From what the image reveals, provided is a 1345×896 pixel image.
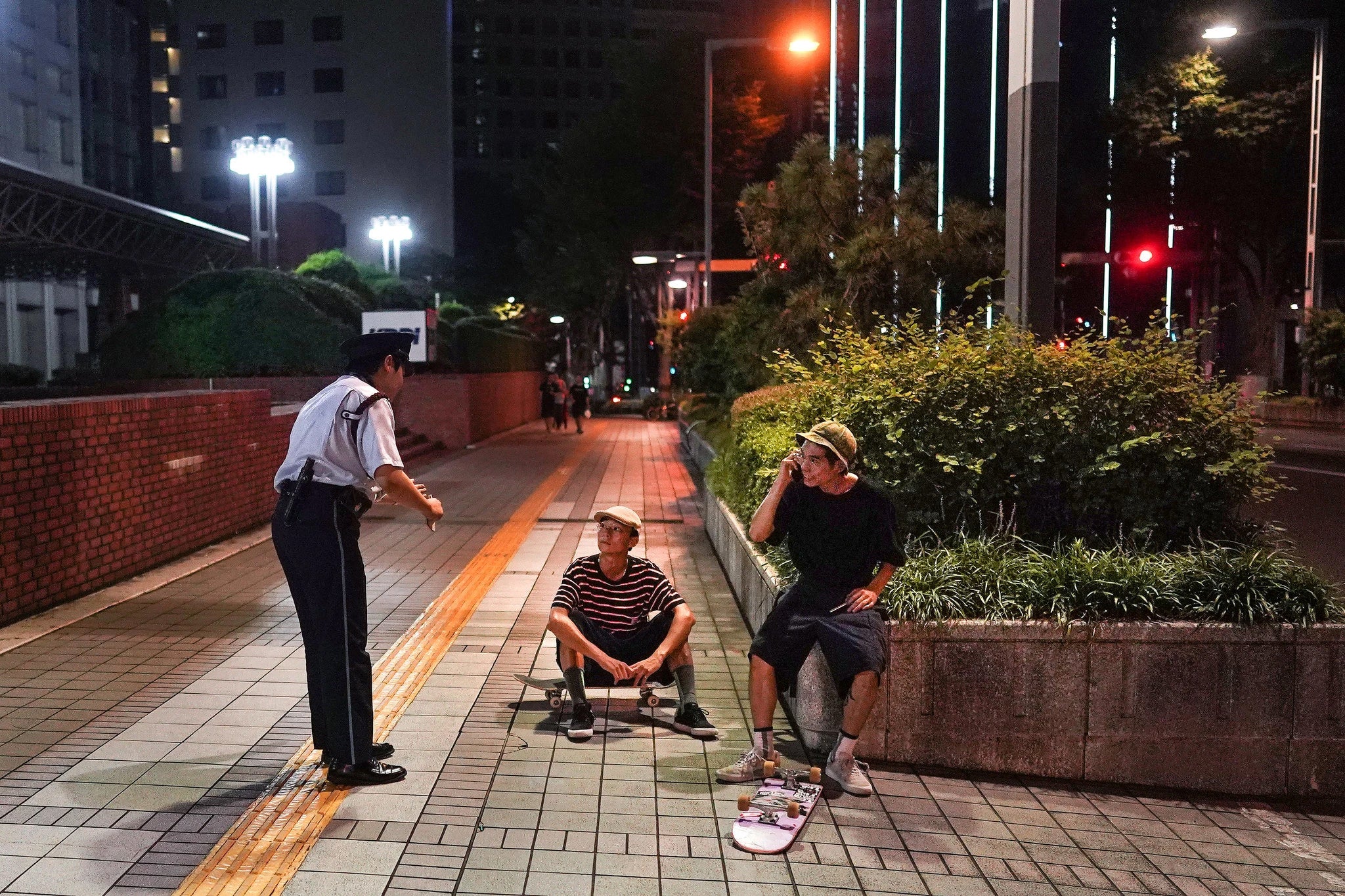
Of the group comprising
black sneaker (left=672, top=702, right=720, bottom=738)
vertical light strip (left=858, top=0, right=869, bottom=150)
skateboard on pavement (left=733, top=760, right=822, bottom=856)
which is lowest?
A: skateboard on pavement (left=733, top=760, right=822, bottom=856)

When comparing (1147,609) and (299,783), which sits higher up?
(1147,609)

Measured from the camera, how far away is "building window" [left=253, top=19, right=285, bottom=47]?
7362 cm

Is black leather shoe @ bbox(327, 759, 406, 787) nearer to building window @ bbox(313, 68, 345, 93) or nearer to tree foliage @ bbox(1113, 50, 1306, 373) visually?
tree foliage @ bbox(1113, 50, 1306, 373)

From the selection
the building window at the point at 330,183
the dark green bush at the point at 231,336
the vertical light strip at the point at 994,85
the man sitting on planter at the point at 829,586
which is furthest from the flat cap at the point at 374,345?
the building window at the point at 330,183

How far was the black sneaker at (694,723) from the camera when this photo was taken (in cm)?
585

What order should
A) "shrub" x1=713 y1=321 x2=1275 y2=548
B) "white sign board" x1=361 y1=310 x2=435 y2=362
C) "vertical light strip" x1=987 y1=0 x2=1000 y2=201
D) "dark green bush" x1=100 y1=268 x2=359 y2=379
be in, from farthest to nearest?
"vertical light strip" x1=987 y1=0 x2=1000 y2=201 < "dark green bush" x1=100 y1=268 x2=359 y2=379 < "white sign board" x1=361 y1=310 x2=435 y2=362 < "shrub" x1=713 y1=321 x2=1275 y2=548

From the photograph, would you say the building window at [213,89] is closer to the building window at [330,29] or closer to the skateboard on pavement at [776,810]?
the building window at [330,29]

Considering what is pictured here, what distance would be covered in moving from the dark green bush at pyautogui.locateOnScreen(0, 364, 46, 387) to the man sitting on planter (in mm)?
26974

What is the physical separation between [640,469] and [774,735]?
1539 centimetres

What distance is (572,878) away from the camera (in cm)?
423

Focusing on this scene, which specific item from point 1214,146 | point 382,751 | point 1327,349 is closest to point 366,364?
point 382,751

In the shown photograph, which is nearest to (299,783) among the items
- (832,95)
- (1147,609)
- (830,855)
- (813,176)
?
(830,855)

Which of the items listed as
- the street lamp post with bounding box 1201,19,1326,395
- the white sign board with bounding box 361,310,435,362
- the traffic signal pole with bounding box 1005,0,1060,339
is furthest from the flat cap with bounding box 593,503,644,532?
the street lamp post with bounding box 1201,19,1326,395

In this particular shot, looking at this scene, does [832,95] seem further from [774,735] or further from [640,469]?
[774,735]
